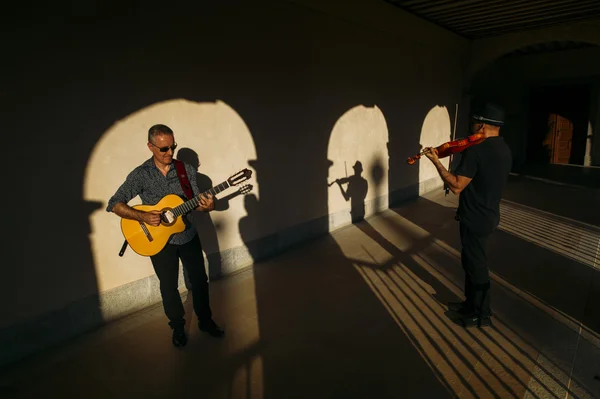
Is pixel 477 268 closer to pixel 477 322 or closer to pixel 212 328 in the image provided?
pixel 477 322

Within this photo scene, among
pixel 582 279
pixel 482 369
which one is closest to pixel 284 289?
pixel 482 369

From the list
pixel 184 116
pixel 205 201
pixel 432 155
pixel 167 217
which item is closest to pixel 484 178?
pixel 432 155

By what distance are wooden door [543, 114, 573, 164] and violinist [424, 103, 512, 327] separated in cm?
1355

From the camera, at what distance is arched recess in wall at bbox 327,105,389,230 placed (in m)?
6.21

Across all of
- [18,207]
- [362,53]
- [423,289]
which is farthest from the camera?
[362,53]

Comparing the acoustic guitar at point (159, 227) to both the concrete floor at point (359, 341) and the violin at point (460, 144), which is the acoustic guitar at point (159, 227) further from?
the violin at point (460, 144)

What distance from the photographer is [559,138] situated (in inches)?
553

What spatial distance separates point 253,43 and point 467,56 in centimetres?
707

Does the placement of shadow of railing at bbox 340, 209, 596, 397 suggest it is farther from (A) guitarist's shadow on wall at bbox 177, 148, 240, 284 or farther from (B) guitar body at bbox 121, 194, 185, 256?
(B) guitar body at bbox 121, 194, 185, 256

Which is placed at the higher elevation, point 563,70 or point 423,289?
point 563,70

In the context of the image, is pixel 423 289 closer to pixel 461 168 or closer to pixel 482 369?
pixel 482 369

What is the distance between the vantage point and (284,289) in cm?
419

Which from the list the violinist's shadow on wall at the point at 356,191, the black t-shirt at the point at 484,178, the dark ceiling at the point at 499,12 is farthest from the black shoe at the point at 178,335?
the dark ceiling at the point at 499,12

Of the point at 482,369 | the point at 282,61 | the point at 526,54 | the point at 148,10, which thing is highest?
the point at 526,54
